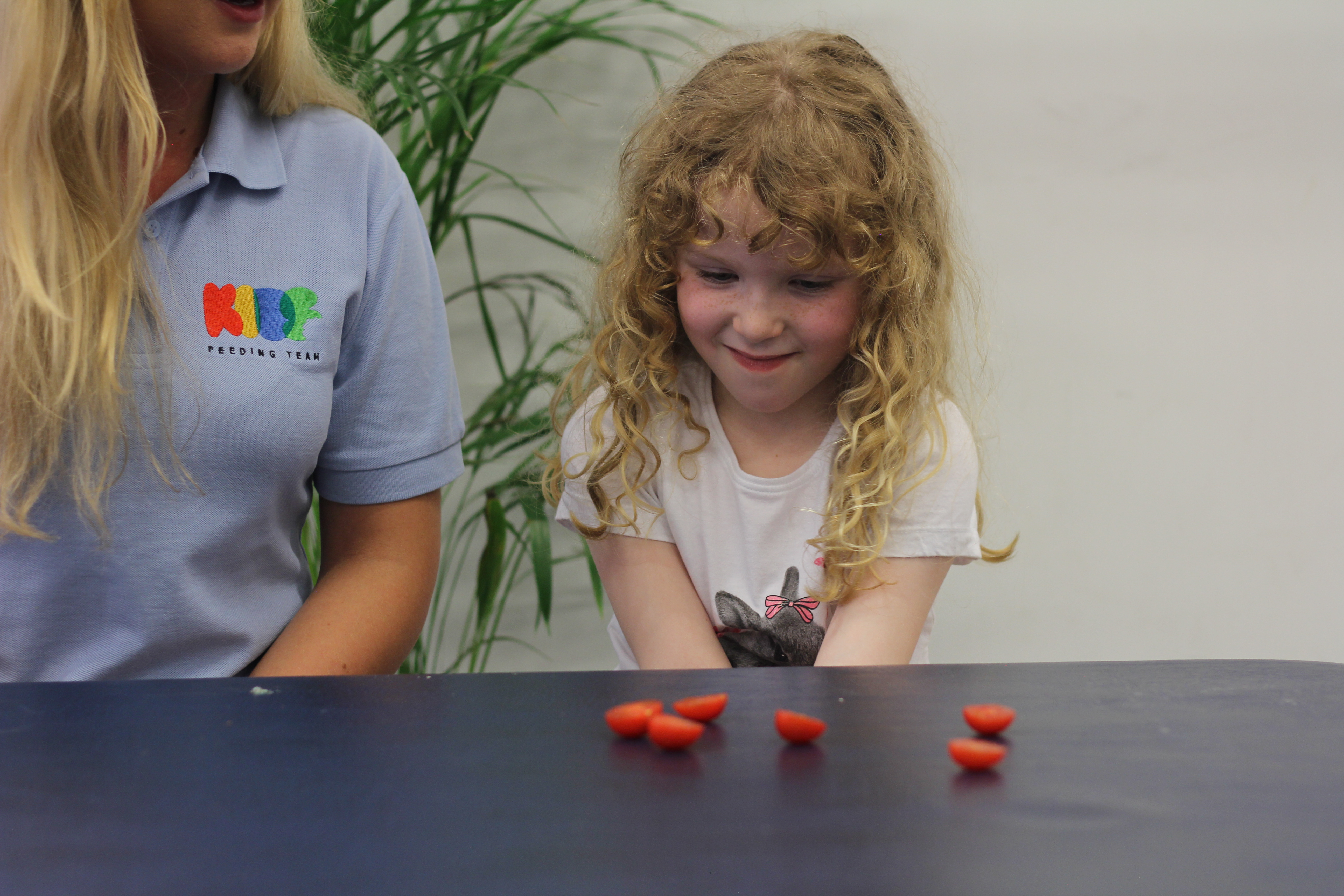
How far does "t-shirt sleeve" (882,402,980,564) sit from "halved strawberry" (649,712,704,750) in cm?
48

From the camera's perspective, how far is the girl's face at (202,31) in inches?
29.6

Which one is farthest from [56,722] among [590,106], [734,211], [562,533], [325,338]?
[590,106]

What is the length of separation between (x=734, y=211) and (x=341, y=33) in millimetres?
746

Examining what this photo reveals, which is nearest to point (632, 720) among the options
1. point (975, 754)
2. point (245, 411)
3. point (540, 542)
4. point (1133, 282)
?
point (975, 754)

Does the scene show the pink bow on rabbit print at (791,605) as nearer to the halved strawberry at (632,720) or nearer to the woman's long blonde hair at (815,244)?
the woman's long blonde hair at (815,244)

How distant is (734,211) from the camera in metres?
0.89

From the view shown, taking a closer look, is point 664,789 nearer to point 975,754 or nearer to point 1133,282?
point 975,754

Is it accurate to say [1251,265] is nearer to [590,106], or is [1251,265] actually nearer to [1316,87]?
[1316,87]

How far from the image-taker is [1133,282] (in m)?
1.64

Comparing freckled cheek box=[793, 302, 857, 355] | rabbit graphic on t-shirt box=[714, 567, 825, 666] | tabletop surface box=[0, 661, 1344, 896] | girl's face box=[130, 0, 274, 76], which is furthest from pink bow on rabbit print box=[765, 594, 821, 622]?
girl's face box=[130, 0, 274, 76]

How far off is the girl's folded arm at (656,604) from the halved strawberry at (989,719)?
1.43 feet

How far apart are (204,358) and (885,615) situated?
549 millimetres

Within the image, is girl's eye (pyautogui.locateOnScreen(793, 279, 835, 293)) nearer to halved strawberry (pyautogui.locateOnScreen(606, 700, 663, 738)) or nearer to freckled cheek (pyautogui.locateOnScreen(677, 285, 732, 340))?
freckled cheek (pyautogui.locateOnScreen(677, 285, 732, 340))

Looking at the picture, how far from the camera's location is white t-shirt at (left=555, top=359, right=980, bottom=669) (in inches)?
37.0
